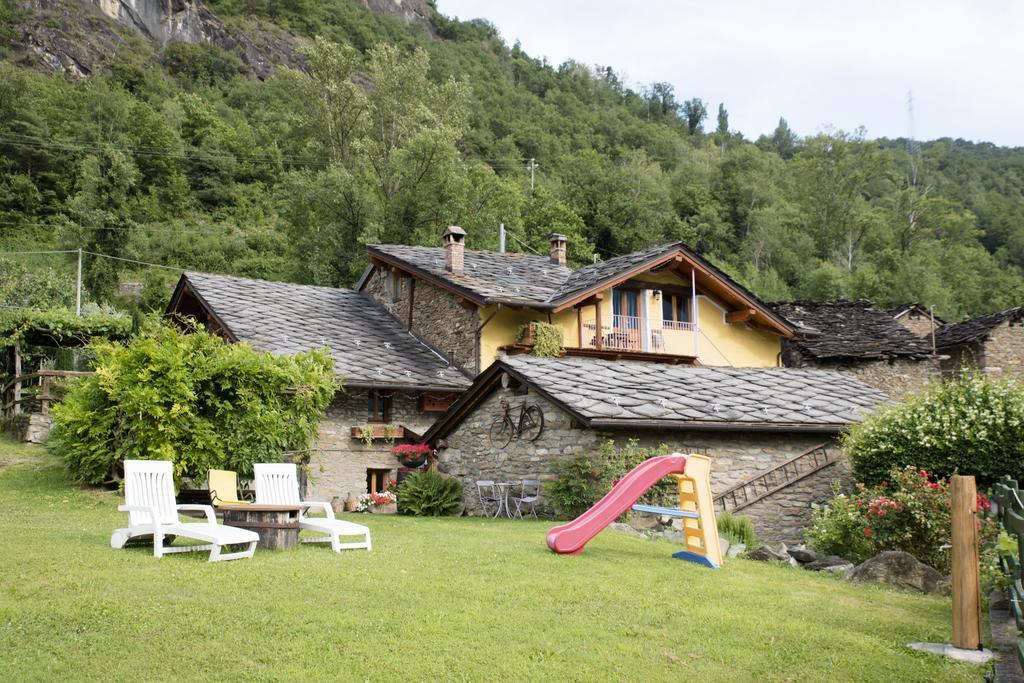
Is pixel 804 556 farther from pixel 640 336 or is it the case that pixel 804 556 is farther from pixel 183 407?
pixel 640 336

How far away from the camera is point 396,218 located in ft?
123

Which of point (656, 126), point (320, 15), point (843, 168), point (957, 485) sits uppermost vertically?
point (320, 15)

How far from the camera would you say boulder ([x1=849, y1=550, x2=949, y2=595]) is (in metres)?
9.07

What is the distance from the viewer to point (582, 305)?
23281mm

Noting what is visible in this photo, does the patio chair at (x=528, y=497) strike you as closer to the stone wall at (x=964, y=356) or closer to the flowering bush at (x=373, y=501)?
the flowering bush at (x=373, y=501)

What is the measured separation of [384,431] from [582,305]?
671cm

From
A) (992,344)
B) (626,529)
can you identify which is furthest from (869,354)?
(626,529)

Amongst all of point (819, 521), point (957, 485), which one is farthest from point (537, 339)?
point (957, 485)

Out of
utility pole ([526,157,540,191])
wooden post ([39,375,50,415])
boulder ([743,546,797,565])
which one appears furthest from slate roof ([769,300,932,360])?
utility pole ([526,157,540,191])

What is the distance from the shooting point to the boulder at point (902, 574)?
9.07 metres

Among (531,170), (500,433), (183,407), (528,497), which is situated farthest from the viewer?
(531,170)

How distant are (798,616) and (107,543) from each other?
275 inches

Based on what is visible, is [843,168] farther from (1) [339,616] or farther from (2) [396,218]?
(1) [339,616]

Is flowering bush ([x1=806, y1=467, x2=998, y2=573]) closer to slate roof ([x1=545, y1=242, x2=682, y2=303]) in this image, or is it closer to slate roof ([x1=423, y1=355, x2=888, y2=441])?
slate roof ([x1=423, y1=355, x2=888, y2=441])
